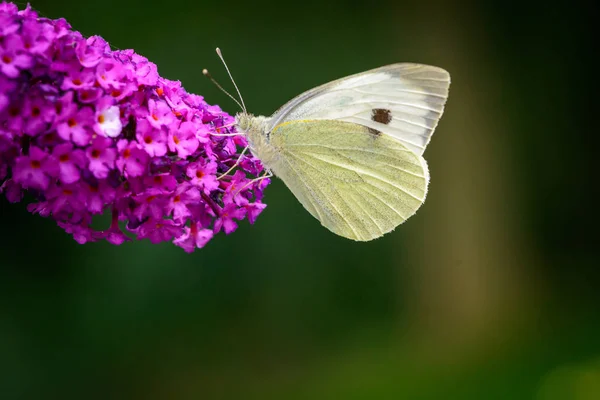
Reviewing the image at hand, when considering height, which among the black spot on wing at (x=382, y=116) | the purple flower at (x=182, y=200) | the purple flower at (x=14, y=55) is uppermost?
the purple flower at (x=14, y=55)

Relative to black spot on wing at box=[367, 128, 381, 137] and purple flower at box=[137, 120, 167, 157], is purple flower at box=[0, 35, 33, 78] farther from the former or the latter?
black spot on wing at box=[367, 128, 381, 137]

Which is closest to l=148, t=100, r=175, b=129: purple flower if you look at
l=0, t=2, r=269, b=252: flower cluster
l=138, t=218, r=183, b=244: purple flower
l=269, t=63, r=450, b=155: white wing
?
l=0, t=2, r=269, b=252: flower cluster

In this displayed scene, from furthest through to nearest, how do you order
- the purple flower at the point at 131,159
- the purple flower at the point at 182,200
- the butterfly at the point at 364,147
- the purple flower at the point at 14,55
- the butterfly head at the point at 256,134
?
the butterfly at the point at 364,147 < the butterfly head at the point at 256,134 < the purple flower at the point at 182,200 < the purple flower at the point at 131,159 < the purple flower at the point at 14,55

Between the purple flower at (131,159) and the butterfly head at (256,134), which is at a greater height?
the purple flower at (131,159)

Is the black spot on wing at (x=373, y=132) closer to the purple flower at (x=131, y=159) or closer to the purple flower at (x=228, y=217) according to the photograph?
the purple flower at (x=228, y=217)

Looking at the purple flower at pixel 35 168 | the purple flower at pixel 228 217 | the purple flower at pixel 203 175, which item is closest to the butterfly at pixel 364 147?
the purple flower at pixel 228 217
